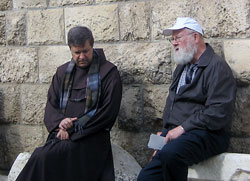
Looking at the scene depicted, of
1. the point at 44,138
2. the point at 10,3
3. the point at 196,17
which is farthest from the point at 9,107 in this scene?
the point at 196,17

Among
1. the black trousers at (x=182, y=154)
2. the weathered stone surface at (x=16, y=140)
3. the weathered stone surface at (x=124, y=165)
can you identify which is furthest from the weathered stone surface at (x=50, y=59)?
the black trousers at (x=182, y=154)

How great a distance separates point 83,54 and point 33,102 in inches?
50.0

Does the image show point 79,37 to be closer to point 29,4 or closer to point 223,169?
point 29,4

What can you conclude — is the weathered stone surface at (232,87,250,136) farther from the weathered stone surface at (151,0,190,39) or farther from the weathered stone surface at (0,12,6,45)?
the weathered stone surface at (0,12,6,45)

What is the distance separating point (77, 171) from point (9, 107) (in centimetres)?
168

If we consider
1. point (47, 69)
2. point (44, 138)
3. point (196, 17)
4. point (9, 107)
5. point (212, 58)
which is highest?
point (196, 17)

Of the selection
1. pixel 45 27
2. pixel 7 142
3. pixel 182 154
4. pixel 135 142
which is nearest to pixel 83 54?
pixel 45 27

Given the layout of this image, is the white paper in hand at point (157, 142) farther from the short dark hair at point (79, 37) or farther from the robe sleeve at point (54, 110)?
the short dark hair at point (79, 37)

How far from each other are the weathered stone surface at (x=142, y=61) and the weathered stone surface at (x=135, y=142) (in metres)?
0.56

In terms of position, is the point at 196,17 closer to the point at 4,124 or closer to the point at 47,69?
the point at 47,69

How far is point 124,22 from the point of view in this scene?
15.1 feet

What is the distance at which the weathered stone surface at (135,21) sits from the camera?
4496mm

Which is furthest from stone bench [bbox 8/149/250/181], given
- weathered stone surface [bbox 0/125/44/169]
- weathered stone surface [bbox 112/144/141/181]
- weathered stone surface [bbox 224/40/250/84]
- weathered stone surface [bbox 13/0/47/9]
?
weathered stone surface [bbox 13/0/47/9]

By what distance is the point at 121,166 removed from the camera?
165 inches
